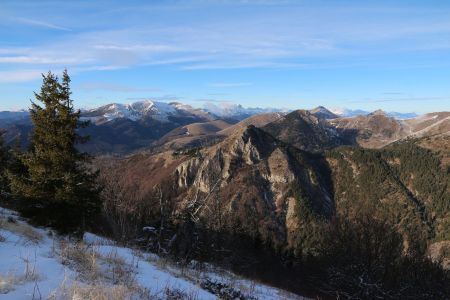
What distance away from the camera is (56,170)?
17469 mm

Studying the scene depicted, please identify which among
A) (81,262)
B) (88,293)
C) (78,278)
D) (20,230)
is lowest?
(20,230)

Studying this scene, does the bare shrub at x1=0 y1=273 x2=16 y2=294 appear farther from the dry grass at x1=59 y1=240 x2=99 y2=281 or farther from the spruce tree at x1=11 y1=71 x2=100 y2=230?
the spruce tree at x1=11 y1=71 x2=100 y2=230

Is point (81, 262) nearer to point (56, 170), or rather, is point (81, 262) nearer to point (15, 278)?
point (15, 278)

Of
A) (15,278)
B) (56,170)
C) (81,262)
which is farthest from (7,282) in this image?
(56,170)

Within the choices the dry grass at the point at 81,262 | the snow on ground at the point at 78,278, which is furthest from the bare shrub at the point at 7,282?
the dry grass at the point at 81,262

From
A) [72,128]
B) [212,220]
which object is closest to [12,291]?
[72,128]

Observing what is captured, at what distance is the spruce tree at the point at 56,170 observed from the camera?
1675 centimetres

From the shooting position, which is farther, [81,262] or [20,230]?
[20,230]

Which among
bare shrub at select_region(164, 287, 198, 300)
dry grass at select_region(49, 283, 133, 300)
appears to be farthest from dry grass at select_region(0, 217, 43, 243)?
dry grass at select_region(49, 283, 133, 300)

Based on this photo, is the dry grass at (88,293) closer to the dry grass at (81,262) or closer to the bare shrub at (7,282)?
the bare shrub at (7,282)

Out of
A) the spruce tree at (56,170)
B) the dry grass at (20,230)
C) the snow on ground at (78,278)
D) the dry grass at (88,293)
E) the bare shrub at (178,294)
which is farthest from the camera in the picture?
the spruce tree at (56,170)

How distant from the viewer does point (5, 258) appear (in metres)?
7.93

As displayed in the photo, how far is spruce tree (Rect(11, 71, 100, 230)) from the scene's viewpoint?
16.8 metres

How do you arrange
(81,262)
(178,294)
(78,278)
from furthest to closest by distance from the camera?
1. (81,262)
2. (178,294)
3. (78,278)
